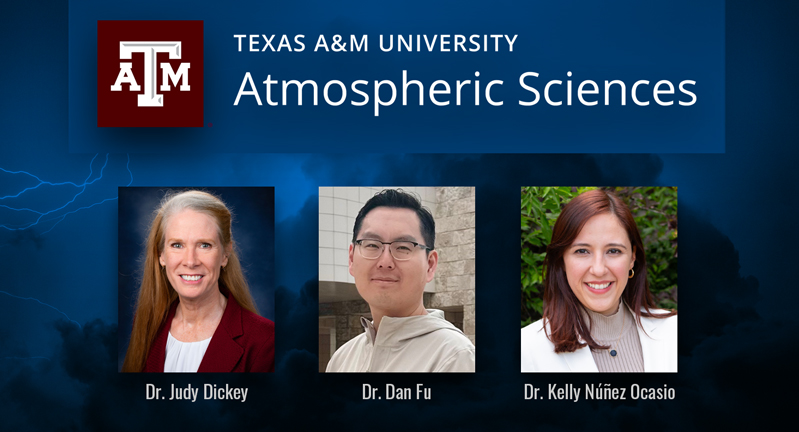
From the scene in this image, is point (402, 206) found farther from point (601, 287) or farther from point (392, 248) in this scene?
point (601, 287)

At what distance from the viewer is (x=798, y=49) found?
4.43 meters

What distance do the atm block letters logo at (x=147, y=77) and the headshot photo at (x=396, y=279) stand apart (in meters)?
0.97

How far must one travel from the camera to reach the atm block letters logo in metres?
4.34

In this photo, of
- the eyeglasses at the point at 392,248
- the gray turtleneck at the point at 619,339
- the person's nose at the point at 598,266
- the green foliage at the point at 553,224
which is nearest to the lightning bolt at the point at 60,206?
the eyeglasses at the point at 392,248

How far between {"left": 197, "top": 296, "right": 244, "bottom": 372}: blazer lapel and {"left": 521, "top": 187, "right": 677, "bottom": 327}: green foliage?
161cm

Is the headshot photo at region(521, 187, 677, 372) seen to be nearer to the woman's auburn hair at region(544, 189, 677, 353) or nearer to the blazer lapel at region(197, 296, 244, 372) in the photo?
the woman's auburn hair at region(544, 189, 677, 353)

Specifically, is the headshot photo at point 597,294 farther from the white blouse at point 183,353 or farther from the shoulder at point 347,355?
the white blouse at point 183,353

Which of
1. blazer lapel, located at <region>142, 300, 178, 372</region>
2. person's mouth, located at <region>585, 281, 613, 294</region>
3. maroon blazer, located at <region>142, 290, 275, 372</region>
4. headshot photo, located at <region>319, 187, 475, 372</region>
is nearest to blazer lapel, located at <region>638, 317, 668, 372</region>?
person's mouth, located at <region>585, 281, 613, 294</region>

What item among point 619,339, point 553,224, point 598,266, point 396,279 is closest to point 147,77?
point 396,279

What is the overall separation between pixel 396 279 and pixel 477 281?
18.9 inches

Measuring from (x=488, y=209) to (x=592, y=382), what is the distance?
44.8 inches

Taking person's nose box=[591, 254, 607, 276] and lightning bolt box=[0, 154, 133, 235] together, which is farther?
lightning bolt box=[0, 154, 133, 235]

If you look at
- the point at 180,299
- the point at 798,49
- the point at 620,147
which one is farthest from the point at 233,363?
the point at 798,49

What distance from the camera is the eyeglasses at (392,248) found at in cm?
420
